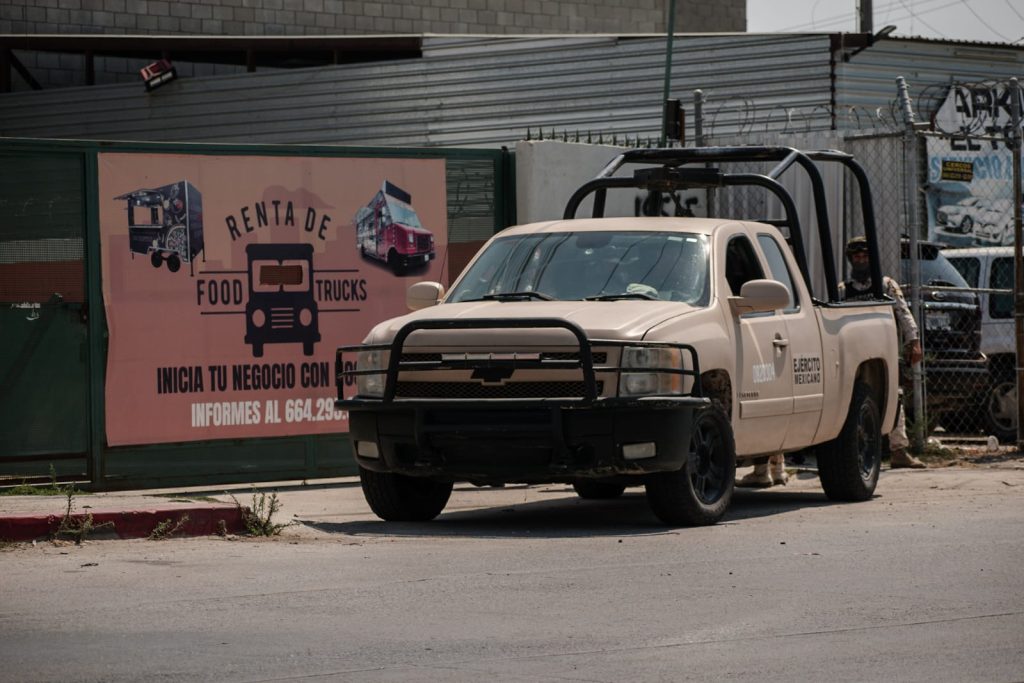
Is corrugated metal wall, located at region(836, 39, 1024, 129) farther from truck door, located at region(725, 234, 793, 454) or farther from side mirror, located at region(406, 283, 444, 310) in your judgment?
side mirror, located at region(406, 283, 444, 310)

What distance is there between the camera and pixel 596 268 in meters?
11.1

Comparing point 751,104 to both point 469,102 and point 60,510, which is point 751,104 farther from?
point 60,510

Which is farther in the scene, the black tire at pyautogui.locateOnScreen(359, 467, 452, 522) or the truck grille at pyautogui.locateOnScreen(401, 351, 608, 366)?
the black tire at pyautogui.locateOnScreen(359, 467, 452, 522)

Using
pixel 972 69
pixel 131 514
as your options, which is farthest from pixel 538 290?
pixel 972 69

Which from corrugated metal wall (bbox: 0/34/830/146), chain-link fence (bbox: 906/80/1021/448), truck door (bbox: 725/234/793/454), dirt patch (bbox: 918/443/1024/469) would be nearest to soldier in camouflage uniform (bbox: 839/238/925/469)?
dirt patch (bbox: 918/443/1024/469)

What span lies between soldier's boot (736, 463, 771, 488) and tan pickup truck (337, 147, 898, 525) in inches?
47.4

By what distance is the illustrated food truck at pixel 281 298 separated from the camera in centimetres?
1387

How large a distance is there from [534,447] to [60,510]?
272 centimetres

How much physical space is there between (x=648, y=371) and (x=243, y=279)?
4.93m

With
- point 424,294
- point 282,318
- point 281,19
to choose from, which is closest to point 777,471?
point 424,294

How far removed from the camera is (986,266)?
64.4 feet

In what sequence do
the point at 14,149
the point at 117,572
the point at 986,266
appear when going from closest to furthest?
the point at 117,572 < the point at 14,149 < the point at 986,266

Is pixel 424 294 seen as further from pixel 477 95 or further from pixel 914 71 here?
pixel 914 71

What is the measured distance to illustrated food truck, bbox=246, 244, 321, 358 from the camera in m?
13.9
